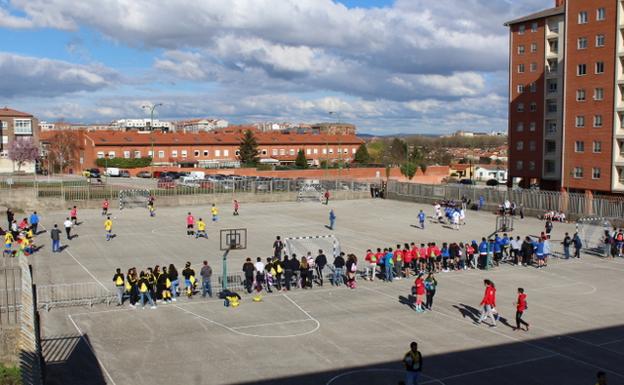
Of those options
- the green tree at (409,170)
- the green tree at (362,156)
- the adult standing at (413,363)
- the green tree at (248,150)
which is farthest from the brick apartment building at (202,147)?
the adult standing at (413,363)

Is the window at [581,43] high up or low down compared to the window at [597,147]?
up

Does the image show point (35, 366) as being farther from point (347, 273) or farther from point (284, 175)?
point (284, 175)

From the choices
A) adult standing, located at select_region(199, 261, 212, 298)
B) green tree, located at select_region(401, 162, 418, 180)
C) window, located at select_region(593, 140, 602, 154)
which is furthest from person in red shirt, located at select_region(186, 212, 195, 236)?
green tree, located at select_region(401, 162, 418, 180)

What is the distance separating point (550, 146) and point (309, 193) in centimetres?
2931

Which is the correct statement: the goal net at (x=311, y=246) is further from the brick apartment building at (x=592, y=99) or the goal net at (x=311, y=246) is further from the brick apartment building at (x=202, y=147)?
the brick apartment building at (x=202, y=147)

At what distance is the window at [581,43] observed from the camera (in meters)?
56.1

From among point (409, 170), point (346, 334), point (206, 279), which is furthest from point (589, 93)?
point (346, 334)

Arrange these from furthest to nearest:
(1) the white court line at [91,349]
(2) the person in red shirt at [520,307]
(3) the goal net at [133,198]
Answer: (3) the goal net at [133,198]
(2) the person in red shirt at [520,307]
(1) the white court line at [91,349]

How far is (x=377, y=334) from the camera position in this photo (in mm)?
18031

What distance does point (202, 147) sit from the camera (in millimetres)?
104125

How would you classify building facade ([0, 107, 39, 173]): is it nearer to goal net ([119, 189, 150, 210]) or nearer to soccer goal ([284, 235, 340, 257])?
goal net ([119, 189, 150, 210])

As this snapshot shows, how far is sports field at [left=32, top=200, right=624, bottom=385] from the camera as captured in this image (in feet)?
49.4

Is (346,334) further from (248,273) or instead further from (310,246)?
(310,246)

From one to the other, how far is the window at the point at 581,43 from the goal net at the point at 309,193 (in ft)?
86.2
